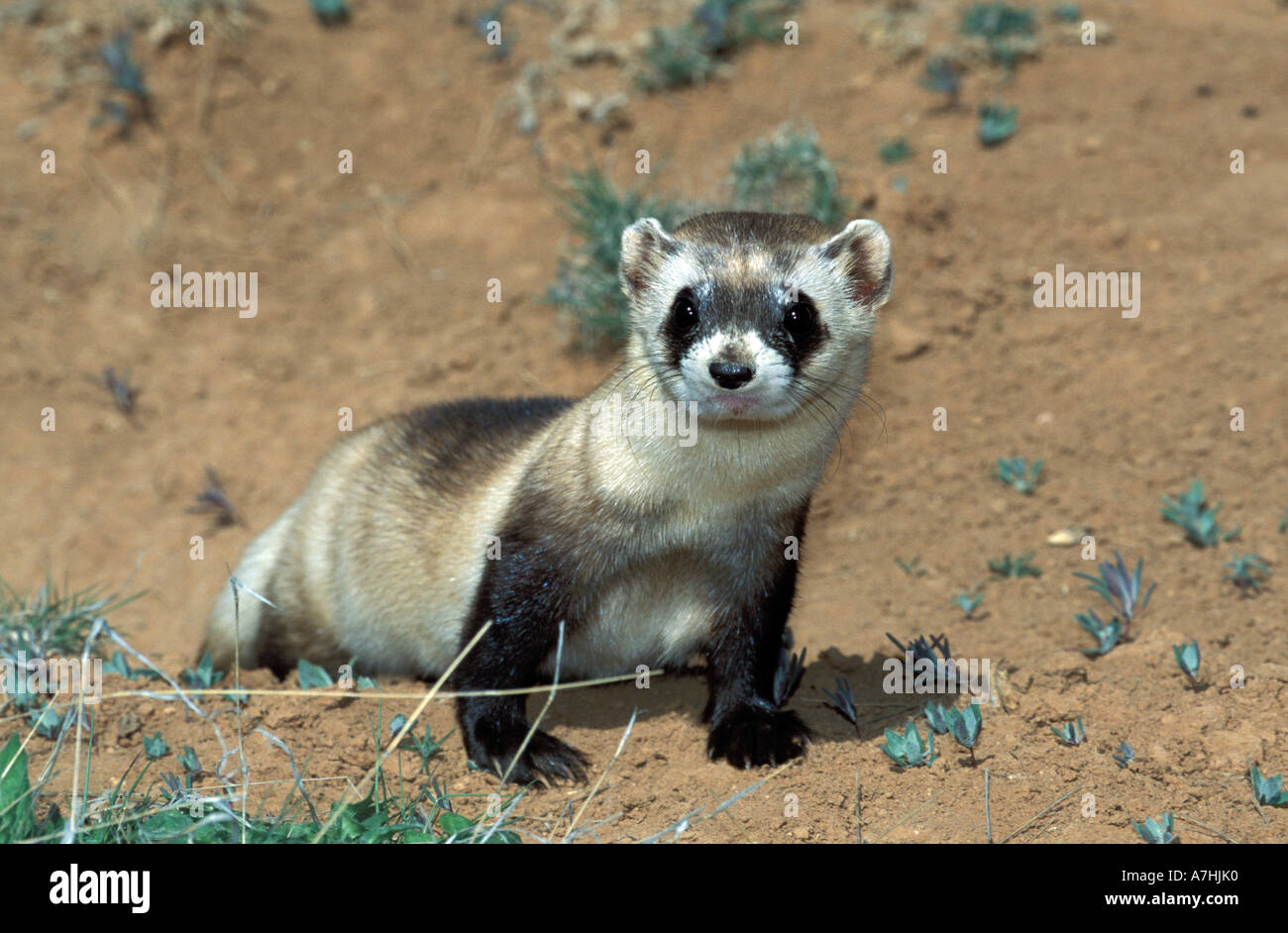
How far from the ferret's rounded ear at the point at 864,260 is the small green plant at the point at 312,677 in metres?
2.49

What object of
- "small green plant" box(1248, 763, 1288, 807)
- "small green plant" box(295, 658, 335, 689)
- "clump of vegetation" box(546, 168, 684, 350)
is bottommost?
"small green plant" box(1248, 763, 1288, 807)

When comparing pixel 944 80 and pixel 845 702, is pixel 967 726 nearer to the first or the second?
pixel 845 702

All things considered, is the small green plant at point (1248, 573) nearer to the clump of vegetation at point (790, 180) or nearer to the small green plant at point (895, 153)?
the clump of vegetation at point (790, 180)

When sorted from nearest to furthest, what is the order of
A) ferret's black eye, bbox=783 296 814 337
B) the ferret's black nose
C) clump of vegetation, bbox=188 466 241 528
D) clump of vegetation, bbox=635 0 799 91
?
the ferret's black nose, ferret's black eye, bbox=783 296 814 337, clump of vegetation, bbox=188 466 241 528, clump of vegetation, bbox=635 0 799 91

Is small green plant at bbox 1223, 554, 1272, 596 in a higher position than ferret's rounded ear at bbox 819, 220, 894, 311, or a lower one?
lower

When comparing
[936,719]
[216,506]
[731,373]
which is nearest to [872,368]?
[936,719]

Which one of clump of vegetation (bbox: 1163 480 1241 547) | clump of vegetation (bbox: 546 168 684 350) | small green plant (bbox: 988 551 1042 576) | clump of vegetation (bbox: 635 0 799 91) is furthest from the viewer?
clump of vegetation (bbox: 635 0 799 91)

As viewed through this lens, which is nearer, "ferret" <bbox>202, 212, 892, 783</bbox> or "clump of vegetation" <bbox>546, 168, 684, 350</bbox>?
"ferret" <bbox>202, 212, 892, 783</bbox>

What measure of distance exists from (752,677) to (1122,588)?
66.9 inches

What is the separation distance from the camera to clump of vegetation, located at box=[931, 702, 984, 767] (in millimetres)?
4086

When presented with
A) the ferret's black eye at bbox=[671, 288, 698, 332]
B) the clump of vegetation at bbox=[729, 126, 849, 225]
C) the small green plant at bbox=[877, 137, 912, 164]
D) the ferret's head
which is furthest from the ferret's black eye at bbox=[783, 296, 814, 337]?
the small green plant at bbox=[877, 137, 912, 164]

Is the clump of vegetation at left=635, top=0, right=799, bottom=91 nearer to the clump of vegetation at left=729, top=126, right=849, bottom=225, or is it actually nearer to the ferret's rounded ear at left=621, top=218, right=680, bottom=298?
the clump of vegetation at left=729, top=126, right=849, bottom=225

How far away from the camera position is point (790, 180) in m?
7.61
